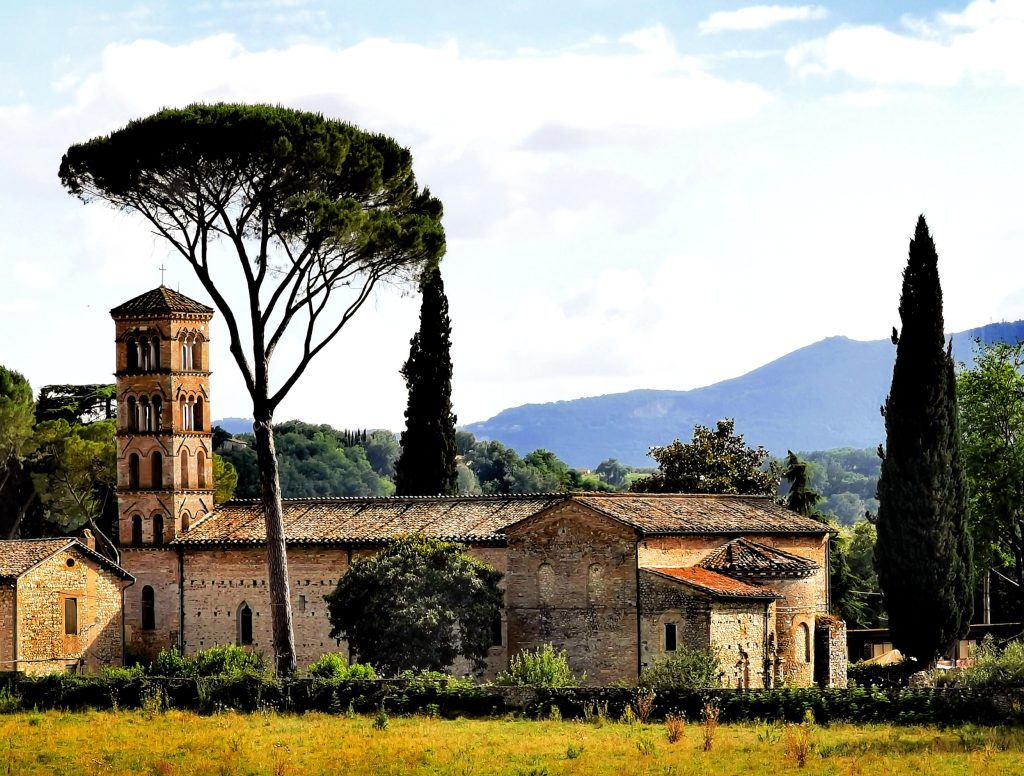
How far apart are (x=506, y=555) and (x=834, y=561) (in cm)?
2196

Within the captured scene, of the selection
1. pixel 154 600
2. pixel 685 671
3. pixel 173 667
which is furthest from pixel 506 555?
pixel 154 600

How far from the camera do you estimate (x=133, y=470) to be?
4919 centimetres

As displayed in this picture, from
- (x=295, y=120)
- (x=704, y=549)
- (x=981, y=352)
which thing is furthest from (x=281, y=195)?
(x=981, y=352)

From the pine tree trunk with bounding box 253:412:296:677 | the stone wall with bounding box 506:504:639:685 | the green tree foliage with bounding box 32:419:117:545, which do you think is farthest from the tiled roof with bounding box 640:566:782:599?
the green tree foliage with bounding box 32:419:117:545

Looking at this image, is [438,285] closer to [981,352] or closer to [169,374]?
[169,374]

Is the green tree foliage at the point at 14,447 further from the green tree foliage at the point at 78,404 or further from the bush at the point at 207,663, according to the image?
the bush at the point at 207,663

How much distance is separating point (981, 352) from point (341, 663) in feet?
94.3

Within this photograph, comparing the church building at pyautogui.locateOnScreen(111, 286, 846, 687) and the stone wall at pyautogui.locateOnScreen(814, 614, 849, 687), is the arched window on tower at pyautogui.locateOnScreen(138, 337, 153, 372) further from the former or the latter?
the stone wall at pyautogui.locateOnScreen(814, 614, 849, 687)

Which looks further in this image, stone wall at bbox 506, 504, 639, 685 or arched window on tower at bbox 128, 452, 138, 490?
arched window on tower at bbox 128, 452, 138, 490

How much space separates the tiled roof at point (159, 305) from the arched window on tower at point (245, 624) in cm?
849

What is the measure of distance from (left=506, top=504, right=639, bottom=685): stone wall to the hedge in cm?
693

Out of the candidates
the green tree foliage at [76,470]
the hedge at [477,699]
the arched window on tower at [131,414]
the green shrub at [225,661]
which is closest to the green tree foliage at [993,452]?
the hedge at [477,699]

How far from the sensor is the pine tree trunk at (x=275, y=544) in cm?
3859

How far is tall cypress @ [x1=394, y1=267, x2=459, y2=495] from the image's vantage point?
5559 centimetres
